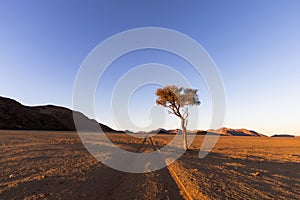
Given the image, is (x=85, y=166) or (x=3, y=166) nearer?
(x=3, y=166)

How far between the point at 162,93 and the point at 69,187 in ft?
60.8

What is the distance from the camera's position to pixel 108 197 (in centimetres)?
692

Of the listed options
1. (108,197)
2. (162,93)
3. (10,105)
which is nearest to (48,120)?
(10,105)

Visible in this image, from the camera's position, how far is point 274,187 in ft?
28.2

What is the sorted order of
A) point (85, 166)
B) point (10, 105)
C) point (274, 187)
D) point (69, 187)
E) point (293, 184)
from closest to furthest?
point (69, 187) < point (274, 187) < point (293, 184) < point (85, 166) < point (10, 105)

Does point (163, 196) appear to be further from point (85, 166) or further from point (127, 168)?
point (85, 166)

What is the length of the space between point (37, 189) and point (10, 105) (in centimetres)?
8164

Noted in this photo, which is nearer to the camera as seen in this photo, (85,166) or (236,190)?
(236,190)

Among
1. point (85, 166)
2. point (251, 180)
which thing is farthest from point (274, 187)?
point (85, 166)

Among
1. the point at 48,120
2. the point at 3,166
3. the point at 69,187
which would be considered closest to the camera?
the point at 69,187

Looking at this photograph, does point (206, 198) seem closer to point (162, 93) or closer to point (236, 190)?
point (236, 190)

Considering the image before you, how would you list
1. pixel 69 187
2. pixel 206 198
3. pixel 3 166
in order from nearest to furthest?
1. pixel 206 198
2. pixel 69 187
3. pixel 3 166

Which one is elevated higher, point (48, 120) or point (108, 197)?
point (48, 120)

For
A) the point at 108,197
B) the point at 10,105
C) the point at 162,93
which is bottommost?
the point at 108,197
